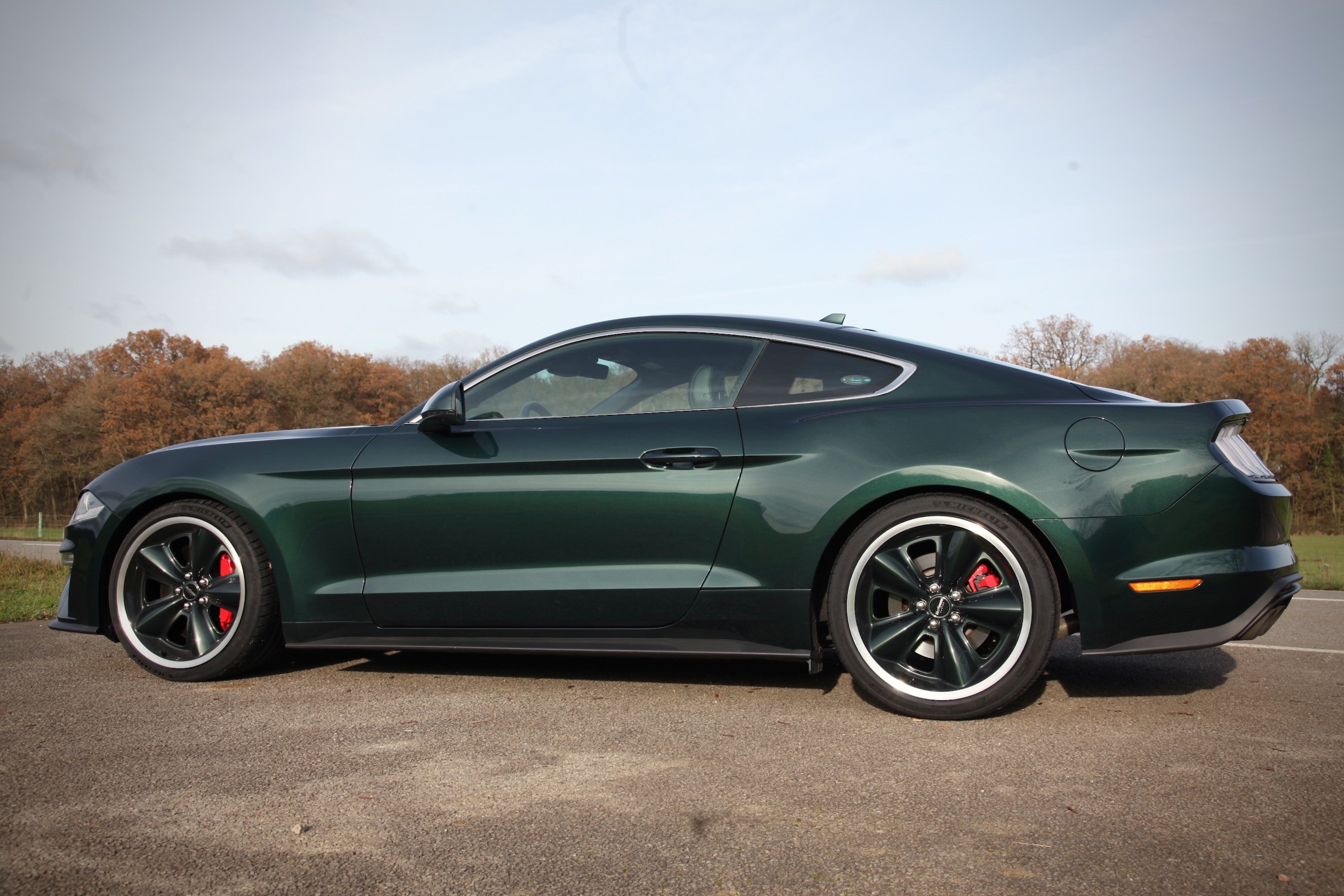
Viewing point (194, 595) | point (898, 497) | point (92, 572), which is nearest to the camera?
point (898, 497)

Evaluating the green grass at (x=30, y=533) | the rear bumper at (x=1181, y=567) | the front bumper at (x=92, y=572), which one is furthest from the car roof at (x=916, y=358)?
the green grass at (x=30, y=533)

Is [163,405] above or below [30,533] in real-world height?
above

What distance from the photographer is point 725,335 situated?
3668 millimetres

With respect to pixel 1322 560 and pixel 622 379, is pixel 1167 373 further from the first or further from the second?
pixel 622 379

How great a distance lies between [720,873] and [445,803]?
2.68ft

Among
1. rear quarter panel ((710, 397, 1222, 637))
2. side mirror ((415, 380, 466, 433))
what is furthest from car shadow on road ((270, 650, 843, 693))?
side mirror ((415, 380, 466, 433))

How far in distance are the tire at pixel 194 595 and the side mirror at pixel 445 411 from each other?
902 millimetres

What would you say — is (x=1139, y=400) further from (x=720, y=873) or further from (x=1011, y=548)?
(x=720, y=873)

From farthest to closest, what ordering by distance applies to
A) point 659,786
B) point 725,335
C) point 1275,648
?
point 1275,648 < point 725,335 < point 659,786

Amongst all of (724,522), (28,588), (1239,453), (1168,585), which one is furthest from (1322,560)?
(28,588)

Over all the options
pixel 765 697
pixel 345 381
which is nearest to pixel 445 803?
pixel 765 697

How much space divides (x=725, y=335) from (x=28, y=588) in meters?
7.91

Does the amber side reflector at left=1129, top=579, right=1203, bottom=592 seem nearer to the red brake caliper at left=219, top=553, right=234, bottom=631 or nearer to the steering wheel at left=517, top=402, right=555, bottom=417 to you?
the steering wheel at left=517, top=402, right=555, bottom=417

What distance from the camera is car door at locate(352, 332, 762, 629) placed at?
11.0 feet
